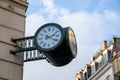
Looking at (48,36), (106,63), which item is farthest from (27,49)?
(106,63)

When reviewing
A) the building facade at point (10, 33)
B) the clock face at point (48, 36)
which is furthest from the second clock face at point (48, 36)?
the building facade at point (10, 33)

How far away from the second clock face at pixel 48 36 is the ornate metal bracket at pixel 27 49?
1.21 feet

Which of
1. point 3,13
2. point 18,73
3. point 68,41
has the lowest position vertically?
point 18,73

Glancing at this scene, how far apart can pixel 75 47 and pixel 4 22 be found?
7.37 ft

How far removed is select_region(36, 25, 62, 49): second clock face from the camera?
1166cm

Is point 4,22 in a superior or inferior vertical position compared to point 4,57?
superior

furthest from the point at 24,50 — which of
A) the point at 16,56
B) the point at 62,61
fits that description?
the point at 62,61

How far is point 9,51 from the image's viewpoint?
40.6 ft

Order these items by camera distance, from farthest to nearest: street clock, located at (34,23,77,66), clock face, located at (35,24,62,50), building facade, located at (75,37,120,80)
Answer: building facade, located at (75,37,120,80), clock face, located at (35,24,62,50), street clock, located at (34,23,77,66)

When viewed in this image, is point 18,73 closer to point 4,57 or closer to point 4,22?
point 4,57

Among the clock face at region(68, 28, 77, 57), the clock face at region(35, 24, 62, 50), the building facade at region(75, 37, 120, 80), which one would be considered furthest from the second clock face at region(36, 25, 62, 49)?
the building facade at region(75, 37, 120, 80)

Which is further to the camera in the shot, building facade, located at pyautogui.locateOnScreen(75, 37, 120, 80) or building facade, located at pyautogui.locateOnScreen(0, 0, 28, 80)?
building facade, located at pyautogui.locateOnScreen(75, 37, 120, 80)

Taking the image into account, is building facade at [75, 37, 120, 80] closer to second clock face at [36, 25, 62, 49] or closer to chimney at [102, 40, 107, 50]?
chimney at [102, 40, 107, 50]

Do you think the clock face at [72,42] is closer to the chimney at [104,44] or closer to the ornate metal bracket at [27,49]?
the ornate metal bracket at [27,49]
